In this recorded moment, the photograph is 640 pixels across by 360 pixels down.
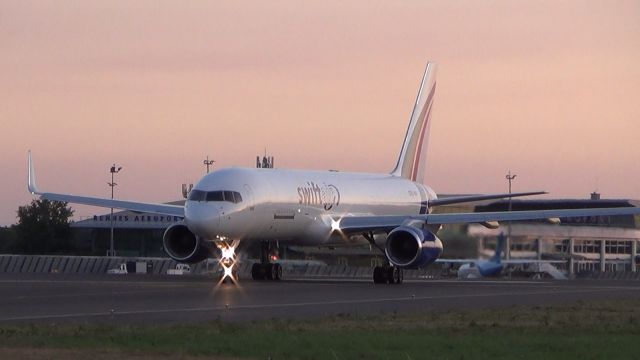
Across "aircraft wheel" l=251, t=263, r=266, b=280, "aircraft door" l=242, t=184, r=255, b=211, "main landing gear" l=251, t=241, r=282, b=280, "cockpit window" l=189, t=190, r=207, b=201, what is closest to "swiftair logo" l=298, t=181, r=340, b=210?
"main landing gear" l=251, t=241, r=282, b=280

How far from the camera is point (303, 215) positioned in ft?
162

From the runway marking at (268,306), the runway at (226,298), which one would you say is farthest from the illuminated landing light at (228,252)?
the runway marking at (268,306)

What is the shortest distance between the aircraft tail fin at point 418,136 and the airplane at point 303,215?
11.7 ft

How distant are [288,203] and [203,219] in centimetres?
449

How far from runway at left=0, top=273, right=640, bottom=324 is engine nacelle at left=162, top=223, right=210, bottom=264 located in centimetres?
318

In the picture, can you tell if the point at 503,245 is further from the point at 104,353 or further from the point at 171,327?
the point at 104,353

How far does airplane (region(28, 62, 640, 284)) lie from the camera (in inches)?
1800

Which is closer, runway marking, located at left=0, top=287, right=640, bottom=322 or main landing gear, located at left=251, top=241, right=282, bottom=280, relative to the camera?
runway marking, located at left=0, top=287, right=640, bottom=322

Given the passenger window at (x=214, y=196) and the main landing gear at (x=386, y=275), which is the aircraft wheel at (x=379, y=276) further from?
the passenger window at (x=214, y=196)

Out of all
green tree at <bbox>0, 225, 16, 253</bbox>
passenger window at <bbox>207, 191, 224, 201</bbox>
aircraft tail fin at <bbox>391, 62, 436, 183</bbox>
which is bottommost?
green tree at <bbox>0, 225, 16, 253</bbox>

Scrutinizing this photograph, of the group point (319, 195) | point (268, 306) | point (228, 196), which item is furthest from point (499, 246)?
point (268, 306)

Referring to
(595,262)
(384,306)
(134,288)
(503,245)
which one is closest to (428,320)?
(384,306)

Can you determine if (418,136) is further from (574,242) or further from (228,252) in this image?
(228,252)

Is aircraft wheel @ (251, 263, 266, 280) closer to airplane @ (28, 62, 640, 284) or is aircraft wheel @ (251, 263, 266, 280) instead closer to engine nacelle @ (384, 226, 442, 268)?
airplane @ (28, 62, 640, 284)
